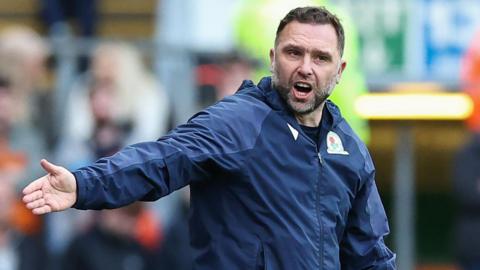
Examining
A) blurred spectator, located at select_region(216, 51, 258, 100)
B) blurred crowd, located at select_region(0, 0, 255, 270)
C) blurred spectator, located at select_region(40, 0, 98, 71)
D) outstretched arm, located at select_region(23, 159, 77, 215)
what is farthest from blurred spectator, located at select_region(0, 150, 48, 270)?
outstretched arm, located at select_region(23, 159, 77, 215)

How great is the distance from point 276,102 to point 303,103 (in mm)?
106

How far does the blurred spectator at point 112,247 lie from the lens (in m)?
9.84

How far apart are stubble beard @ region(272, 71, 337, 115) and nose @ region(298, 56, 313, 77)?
0.07 m

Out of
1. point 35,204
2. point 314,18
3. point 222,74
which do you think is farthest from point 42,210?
point 222,74

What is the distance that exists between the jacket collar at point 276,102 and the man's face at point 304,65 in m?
0.03

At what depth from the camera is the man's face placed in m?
5.89

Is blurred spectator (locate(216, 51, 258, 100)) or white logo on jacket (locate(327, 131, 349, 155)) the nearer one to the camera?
white logo on jacket (locate(327, 131, 349, 155))

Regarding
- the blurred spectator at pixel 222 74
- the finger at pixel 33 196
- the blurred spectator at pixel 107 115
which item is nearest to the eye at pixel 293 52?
the finger at pixel 33 196

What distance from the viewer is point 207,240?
233 inches

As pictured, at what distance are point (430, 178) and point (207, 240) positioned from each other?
8.09 metres

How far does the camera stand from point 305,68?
5.87 meters

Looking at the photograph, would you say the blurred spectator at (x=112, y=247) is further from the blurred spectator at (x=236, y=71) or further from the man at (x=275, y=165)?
the man at (x=275, y=165)

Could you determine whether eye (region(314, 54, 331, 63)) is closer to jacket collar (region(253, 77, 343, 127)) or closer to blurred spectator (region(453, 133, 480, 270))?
jacket collar (region(253, 77, 343, 127))

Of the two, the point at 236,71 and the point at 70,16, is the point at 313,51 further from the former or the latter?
the point at 70,16
